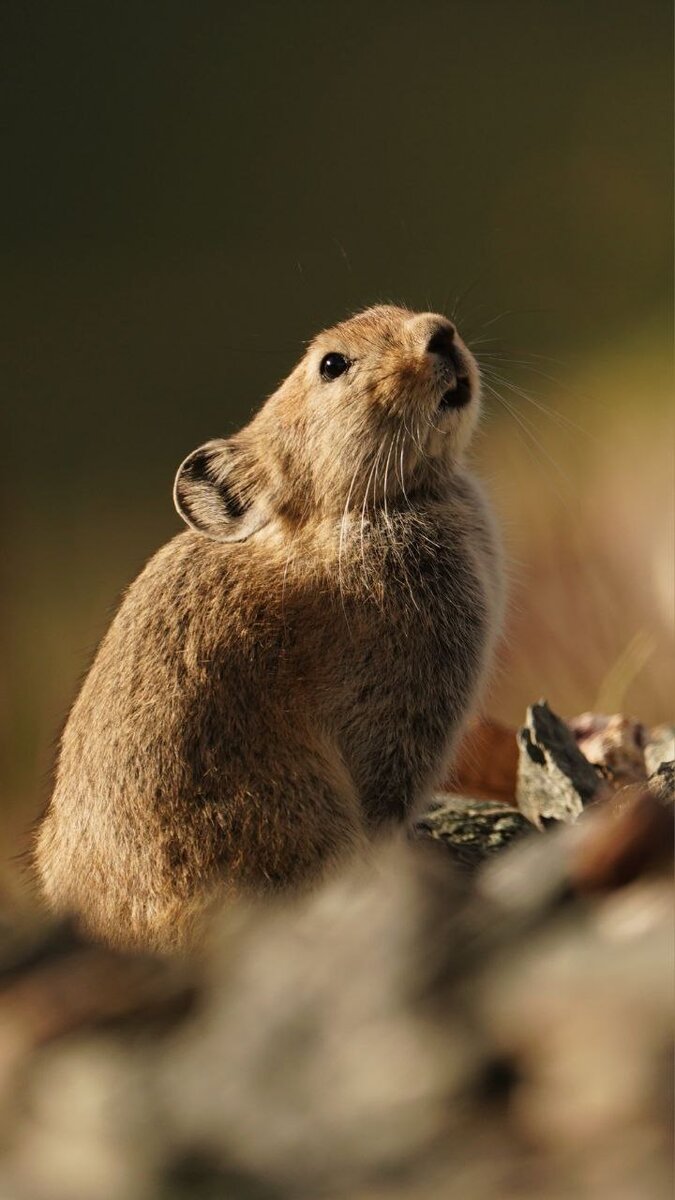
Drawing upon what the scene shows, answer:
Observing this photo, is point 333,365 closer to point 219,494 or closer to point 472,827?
point 219,494

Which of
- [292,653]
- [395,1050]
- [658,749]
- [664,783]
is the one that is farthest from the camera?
[658,749]

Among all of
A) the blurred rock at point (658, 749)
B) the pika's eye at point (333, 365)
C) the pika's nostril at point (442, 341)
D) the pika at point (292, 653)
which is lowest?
the blurred rock at point (658, 749)

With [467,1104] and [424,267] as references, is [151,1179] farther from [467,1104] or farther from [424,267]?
[424,267]

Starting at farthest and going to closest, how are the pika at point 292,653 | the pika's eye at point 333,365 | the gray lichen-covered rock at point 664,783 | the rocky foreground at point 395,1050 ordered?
1. the pika's eye at point 333,365
2. the pika at point 292,653
3. the gray lichen-covered rock at point 664,783
4. the rocky foreground at point 395,1050

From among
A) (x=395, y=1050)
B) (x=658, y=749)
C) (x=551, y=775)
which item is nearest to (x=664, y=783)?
(x=551, y=775)

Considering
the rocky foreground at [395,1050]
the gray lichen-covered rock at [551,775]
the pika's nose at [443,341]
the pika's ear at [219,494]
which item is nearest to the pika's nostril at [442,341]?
the pika's nose at [443,341]

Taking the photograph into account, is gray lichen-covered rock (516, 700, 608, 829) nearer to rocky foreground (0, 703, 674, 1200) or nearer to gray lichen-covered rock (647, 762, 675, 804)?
gray lichen-covered rock (647, 762, 675, 804)

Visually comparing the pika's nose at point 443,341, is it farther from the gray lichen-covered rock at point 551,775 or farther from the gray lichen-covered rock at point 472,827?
the gray lichen-covered rock at point 472,827
